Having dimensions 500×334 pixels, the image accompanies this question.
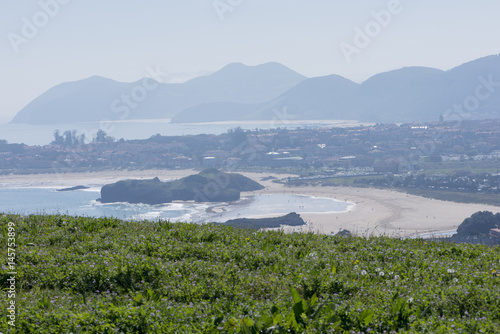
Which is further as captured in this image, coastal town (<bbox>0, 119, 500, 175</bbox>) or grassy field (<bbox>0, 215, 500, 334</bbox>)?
coastal town (<bbox>0, 119, 500, 175</bbox>)

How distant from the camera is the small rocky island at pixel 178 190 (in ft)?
313

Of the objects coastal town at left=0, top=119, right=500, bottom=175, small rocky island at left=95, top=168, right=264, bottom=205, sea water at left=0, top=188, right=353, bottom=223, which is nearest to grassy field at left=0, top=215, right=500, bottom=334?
A: sea water at left=0, top=188, right=353, bottom=223

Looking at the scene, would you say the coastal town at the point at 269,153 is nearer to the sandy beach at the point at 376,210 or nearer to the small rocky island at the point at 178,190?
the sandy beach at the point at 376,210

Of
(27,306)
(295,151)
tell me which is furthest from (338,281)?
(295,151)

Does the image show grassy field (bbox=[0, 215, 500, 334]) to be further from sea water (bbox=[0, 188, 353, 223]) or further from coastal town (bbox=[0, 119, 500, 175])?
coastal town (bbox=[0, 119, 500, 175])

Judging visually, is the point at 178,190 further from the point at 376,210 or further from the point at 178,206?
the point at 376,210

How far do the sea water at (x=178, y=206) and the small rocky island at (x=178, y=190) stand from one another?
2.80 metres

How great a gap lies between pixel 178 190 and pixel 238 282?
91.6 m

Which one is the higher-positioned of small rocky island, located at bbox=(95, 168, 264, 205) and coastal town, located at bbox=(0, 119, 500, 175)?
coastal town, located at bbox=(0, 119, 500, 175)

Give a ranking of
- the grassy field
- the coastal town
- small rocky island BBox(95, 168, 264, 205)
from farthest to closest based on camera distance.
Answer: the coastal town < small rocky island BBox(95, 168, 264, 205) < the grassy field

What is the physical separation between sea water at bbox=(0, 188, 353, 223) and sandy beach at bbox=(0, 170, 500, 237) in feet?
15.6

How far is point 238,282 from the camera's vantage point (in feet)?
29.0

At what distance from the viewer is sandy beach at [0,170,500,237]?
64.5 meters

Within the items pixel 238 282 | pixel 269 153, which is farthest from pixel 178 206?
pixel 269 153
